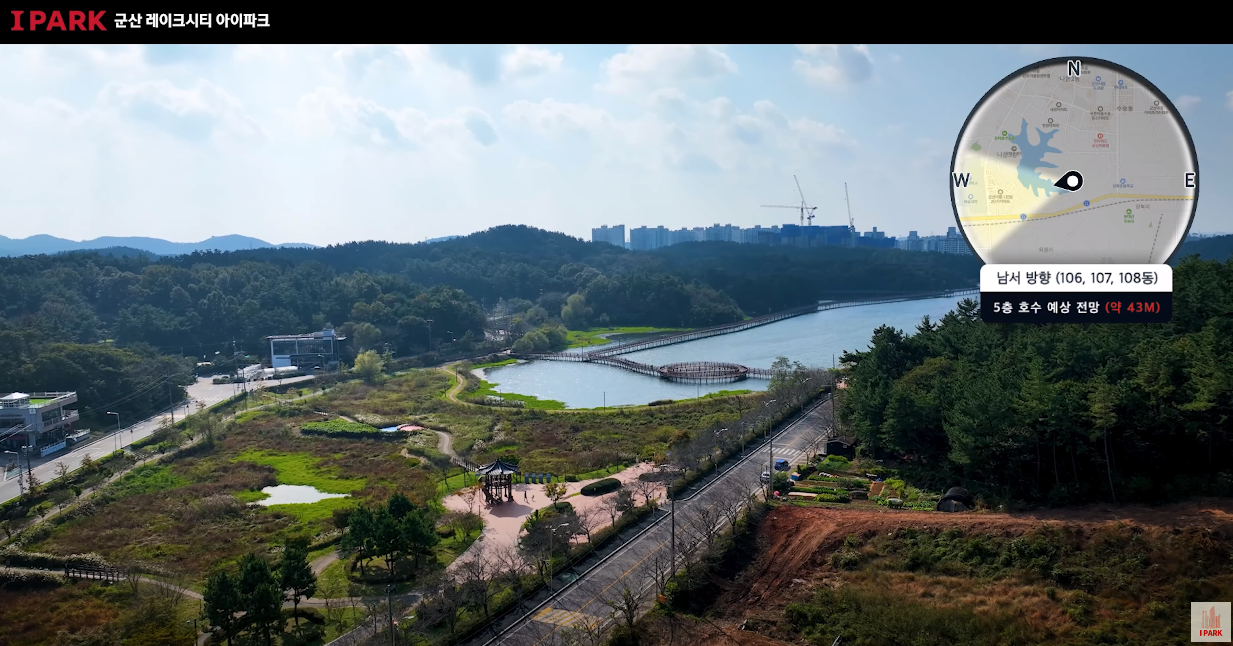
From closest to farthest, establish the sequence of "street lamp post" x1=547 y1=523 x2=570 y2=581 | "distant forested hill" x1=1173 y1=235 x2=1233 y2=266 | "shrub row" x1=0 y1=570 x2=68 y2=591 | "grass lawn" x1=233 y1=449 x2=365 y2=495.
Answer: "street lamp post" x1=547 y1=523 x2=570 y2=581 < "shrub row" x1=0 y1=570 x2=68 y2=591 < "grass lawn" x1=233 y1=449 x2=365 y2=495 < "distant forested hill" x1=1173 y1=235 x2=1233 y2=266

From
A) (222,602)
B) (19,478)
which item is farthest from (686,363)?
(222,602)

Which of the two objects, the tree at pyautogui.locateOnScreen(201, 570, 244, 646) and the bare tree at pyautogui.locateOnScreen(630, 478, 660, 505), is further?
the bare tree at pyautogui.locateOnScreen(630, 478, 660, 505)

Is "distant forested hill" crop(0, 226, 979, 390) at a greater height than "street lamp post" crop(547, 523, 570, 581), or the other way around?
"distant forested hill" crop(0, 226, 979, 390)

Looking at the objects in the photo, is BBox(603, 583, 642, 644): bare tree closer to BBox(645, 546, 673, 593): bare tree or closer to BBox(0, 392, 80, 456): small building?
BBox(645, 546, 673, 593): bare tree

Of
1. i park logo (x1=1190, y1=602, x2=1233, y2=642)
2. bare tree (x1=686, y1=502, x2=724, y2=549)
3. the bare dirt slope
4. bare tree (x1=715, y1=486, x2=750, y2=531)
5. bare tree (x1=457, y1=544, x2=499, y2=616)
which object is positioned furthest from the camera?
bare tree (x1=715, y1=486, x2=750, y2=531)

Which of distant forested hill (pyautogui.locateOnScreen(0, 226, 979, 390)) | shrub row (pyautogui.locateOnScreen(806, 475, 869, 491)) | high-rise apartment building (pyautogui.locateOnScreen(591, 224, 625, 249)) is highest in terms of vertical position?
high-rise apartment building (pyautogui.locateOnScreen(591, 224, 625, 249))

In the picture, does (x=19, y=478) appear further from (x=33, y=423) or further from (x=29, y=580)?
(x=29, y=580)

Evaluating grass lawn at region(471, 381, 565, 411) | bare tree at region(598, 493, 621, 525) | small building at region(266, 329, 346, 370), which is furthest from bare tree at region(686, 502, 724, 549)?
small building at region(266, 329, 346, 370)
